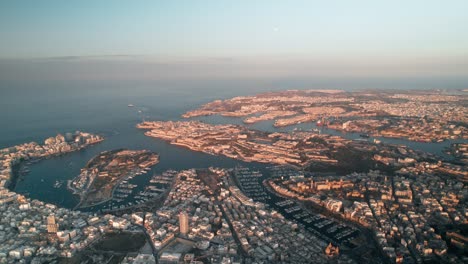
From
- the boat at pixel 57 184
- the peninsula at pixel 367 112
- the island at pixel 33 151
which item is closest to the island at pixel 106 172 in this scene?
the boat at pixel 57 184

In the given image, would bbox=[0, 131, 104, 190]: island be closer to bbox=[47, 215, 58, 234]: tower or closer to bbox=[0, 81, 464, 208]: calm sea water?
bbox=[0, 81, 464, 208]: calm sea water

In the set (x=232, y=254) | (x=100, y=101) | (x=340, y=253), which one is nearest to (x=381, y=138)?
(x=340, y=253)

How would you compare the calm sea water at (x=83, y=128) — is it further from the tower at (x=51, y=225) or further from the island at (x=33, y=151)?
the tower at (x=51, y=225)

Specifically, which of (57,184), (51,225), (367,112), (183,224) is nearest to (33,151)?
(57,184)

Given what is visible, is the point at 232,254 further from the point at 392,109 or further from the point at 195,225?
the point at 392,109

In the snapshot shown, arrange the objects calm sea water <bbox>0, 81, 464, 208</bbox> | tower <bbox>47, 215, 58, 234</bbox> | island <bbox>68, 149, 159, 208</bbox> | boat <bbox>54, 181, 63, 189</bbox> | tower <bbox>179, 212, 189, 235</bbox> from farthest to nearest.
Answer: calm sea water <bbox>0, 81, 464, 208</bbox>
boat <bbox>54, 181, 63, 189</bbox>
island <bbox>68, 149, 159, 208</bbox>
tower <bbox>47, 215, 58, 234</bbox>
tower <bbox>179, 212, 189, 235</bbox>

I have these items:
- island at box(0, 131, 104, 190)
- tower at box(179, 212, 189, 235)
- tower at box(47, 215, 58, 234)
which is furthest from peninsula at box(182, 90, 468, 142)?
tower at box(47, 215, 58, 234)
